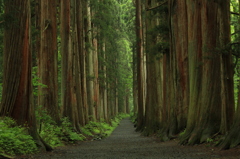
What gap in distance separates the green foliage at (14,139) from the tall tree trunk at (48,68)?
5.20 meters

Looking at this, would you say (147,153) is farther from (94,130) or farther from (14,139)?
(94,130)

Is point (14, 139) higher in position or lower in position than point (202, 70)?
lower

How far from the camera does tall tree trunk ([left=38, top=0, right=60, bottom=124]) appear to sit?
14086mm

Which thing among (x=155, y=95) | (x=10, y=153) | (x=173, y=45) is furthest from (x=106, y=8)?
(x=10, y=153)

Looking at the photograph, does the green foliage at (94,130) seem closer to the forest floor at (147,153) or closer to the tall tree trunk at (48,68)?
the tall tree trunk at (48,68)

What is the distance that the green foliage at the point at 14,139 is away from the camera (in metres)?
7.45

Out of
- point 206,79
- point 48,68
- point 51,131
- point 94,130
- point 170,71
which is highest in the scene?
point 48,68

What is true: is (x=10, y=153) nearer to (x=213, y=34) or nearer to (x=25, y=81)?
(x=25, y=81)

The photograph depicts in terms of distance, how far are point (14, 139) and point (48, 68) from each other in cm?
685

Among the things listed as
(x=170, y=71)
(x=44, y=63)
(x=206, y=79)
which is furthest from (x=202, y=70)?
(x=44, y=63)

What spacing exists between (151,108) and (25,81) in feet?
38.7

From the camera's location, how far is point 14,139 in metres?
7.72

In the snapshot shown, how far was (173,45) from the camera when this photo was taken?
14.3 metres

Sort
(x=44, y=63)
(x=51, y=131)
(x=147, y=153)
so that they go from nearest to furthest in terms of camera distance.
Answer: (x=147, y=153)
(x=51, y=131)
(x=44, y=63)
